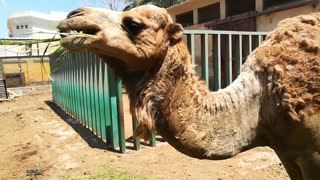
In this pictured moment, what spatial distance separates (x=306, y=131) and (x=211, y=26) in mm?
11573

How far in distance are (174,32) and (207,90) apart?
0.51 metres

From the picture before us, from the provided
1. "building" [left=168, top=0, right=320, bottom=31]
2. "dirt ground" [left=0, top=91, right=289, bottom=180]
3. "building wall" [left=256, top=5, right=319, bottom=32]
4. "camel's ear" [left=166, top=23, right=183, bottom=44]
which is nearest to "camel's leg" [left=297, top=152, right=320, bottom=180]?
"camel's ear" [left=166, top=23, right=183, bottom=44]

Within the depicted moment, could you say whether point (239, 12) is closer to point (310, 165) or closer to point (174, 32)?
point (310, 165)

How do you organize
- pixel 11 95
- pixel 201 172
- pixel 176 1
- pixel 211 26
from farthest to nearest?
1. pixel 176 1
2. pixel 11 95
3. pixel 211 26
4. pixel 201 172

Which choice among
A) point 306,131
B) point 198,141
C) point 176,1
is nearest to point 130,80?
point 198,141

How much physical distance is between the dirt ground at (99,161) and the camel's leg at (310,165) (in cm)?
226

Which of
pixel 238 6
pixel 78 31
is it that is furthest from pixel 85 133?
pixel 238 6

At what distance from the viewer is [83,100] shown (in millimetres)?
8523

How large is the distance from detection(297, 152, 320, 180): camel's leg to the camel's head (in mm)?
1220

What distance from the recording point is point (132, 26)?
6.79 ft

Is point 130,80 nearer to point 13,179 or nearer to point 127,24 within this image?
point 127,24

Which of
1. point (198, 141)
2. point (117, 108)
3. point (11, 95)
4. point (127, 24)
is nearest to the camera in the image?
point (127, 24)

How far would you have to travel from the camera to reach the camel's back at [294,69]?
7.82 ft

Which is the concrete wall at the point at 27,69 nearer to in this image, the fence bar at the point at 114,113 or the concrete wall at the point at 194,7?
the concrete wall at the point at 194,7
